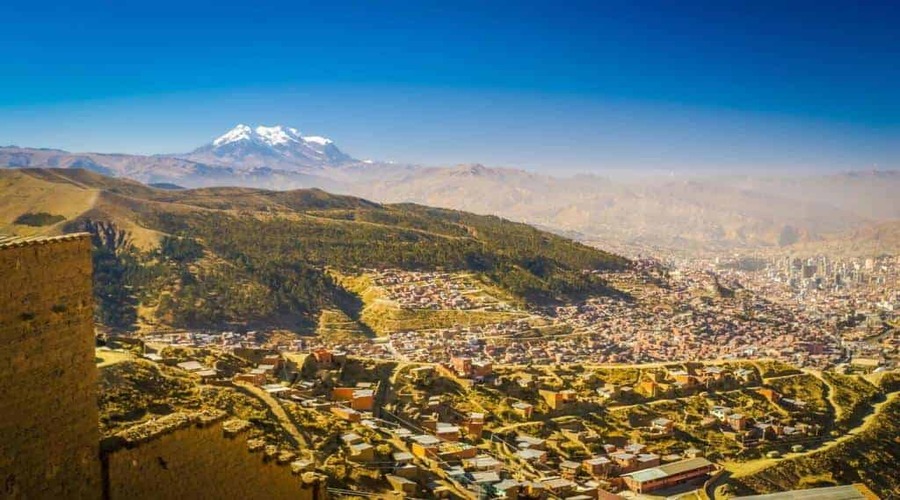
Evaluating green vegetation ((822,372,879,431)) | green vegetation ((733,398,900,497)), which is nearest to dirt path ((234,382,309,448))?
green vegetation ((733,398,900,497))

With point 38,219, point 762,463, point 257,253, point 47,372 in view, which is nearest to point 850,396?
point 762,463

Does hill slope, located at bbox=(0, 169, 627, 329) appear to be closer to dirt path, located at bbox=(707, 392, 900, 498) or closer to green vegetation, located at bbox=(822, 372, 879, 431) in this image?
green vegetation, located at bbox=(822, 372, 879, 431)

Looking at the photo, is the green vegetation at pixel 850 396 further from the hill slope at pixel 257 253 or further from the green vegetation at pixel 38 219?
the green vegetation at pixel 38 219

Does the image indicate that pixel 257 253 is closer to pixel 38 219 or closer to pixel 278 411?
pixel 38 219

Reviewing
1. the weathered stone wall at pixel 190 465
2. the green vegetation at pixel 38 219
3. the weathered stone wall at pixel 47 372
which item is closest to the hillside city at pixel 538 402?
the weathered stone wall at pixel 190 465

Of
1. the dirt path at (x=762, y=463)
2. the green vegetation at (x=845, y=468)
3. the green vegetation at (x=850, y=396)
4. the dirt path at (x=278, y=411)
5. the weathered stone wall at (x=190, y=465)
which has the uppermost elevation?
the weathered stone wall at (x=190, y=465)

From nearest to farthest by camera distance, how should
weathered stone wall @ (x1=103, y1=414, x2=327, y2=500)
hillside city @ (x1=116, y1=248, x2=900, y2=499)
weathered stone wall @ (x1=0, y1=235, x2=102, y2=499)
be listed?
weathered stone wall @ (x1=0, y1=235, x2=102, y2=499)
weathered stone wall @ (x1=103, y1=414, x2=327, y2=500)
hillside city @ (x1=116, y1=248, x2=900, y2=499)
